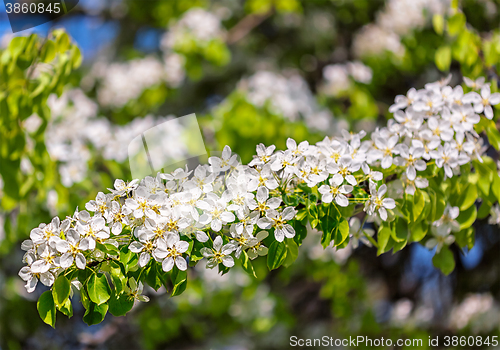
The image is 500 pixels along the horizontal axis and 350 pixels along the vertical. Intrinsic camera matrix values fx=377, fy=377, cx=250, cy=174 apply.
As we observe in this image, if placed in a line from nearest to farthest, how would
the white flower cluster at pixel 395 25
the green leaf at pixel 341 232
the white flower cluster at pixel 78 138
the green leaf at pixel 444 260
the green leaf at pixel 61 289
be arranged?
the green leaf at pixel 61 289 < the green leaf at pixel 341 232 < the green leaf at pixel 444 260 < the white flower cluster at pixel 78 138 < the white flower cluster at pixel 395 25

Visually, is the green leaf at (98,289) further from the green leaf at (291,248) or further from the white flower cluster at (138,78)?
the white flower cluster at (138,78)

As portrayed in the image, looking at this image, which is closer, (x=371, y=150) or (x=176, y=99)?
(x=371, y=150)

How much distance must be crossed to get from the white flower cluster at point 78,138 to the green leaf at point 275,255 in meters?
1.06

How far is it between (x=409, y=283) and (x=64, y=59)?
12.7 feet

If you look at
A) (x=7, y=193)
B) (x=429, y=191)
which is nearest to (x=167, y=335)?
(x=7, y=193)

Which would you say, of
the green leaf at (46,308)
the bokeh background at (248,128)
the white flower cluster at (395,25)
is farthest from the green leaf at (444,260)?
the white flower cluster at (395,25)

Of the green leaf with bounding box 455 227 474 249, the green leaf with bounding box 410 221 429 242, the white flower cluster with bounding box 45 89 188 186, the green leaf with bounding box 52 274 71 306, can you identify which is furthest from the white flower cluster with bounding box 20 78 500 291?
the white flower cluster with bounding box 45 89 188 186

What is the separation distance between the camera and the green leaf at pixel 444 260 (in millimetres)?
1042

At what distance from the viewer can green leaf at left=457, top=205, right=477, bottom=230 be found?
99 cm

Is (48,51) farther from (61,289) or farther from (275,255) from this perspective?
(275,255)

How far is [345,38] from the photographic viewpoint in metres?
Answer: 4.23

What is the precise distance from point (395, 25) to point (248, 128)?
5.94ft

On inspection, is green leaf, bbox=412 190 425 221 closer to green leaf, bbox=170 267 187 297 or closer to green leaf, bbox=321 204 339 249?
green leaf, bbox=321 204 339 249

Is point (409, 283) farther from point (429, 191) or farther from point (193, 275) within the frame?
point (429, 191)
